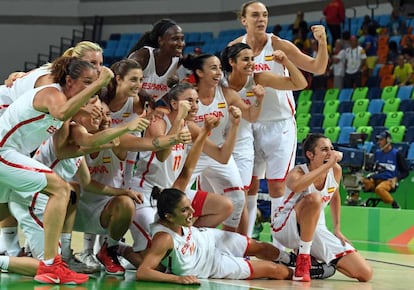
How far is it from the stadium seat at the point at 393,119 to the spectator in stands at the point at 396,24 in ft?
10.6

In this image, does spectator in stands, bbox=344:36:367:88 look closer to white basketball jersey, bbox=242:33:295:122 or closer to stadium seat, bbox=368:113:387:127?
stadium seat, bbox=368:113:387:127

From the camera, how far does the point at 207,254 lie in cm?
618

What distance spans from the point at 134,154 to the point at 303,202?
1317 millimetres

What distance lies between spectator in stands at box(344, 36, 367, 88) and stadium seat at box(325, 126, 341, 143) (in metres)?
2.07

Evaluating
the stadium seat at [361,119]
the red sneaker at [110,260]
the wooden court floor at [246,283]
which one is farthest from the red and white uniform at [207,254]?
the stadium seat at [361,119]

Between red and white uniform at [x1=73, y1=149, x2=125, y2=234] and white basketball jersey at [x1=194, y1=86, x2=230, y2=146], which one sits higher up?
white basketball jersey at [x1=194, y1=86, x2=230, y2=146]

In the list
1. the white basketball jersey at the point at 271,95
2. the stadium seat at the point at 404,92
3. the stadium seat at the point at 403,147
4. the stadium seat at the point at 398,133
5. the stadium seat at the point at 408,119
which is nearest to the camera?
the white basketball jersey at the point at 271,95

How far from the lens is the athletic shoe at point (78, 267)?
6297 mm

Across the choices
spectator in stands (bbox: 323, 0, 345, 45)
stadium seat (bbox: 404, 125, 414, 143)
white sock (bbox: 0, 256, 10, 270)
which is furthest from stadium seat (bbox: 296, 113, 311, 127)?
white sock (bbox: 0, 256, 10, 270)

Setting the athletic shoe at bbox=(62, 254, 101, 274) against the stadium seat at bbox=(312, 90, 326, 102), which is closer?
the athletic shoe at bbox=(62, 254, 101, 274)

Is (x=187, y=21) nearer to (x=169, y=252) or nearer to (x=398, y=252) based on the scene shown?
(x=398, y=252)

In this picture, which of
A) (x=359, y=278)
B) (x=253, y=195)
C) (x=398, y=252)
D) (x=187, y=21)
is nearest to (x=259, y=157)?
(x=253, y=195)

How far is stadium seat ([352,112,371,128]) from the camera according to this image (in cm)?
1484

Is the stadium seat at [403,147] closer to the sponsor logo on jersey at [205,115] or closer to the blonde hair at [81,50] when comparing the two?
the sponsor logo on jersey at [205,115]
